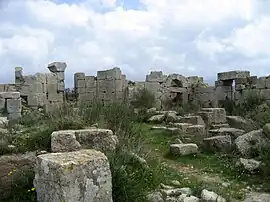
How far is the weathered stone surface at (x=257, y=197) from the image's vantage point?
6.05 metres

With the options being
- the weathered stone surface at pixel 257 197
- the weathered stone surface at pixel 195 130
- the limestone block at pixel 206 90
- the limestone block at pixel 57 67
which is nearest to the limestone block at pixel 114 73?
the limestone block at pixel 57 67

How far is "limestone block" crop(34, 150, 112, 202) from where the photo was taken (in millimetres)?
4277

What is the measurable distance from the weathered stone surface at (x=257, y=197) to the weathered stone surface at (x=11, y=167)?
3.27 metres

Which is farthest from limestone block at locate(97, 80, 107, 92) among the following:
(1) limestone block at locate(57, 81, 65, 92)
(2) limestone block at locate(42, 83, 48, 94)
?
(2) limestone block at locate(42, 83, 48, 94)

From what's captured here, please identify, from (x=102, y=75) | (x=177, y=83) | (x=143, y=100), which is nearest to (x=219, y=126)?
(x=143, y=100)

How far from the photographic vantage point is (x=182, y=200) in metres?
5.60

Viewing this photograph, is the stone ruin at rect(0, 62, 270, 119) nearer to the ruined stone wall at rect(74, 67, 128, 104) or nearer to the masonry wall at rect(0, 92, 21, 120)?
the ruined stone wall at rect(74, 67, 128, 104)

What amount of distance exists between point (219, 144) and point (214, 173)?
72.0 inches

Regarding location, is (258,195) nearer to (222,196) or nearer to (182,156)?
(222,196)

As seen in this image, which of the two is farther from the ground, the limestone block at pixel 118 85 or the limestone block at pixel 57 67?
the limestone block at pixel 57 67

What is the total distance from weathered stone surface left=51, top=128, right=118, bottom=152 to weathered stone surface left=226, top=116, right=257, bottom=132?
5666 mm

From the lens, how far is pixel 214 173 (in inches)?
306

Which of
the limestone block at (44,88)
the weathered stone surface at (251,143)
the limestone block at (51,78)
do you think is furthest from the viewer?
the limestone block at (51,78)

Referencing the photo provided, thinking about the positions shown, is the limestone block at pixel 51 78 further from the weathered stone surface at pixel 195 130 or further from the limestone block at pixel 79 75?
the weathered stone surface at pixel 195 130
